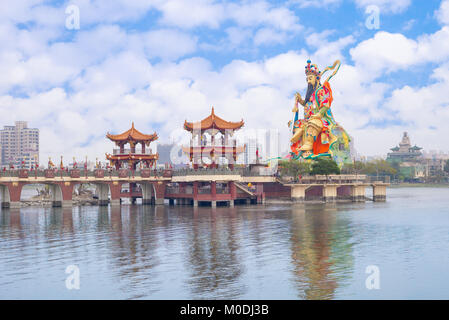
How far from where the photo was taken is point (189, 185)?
81500 millimetres

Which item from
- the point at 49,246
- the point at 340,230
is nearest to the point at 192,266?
the point at 49,246

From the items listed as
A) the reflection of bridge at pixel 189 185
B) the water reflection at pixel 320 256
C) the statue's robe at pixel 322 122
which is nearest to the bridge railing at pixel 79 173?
the reflection of bridge at pixel 189 185

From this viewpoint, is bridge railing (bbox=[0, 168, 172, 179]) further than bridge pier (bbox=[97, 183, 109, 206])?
No

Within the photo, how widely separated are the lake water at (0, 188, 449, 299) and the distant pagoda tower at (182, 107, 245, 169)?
88.0 ft

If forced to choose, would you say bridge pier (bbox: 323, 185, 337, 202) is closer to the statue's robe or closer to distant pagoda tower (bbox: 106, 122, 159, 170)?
the statue's robe

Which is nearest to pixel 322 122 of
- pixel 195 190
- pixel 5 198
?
pixel 195 190

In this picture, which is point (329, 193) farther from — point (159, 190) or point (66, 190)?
point (66, 190)

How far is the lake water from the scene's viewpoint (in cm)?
2438

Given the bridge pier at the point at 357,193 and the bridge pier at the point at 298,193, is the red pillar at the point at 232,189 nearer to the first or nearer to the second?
the bridge pier at the point at 298,193

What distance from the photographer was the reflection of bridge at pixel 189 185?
73000 mm

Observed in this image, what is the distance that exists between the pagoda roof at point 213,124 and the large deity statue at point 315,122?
16.5 m

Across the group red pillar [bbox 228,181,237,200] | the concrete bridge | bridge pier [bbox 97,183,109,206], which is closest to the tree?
red pillar [bbox 228,181,237,200]

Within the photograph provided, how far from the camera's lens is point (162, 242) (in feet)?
127
